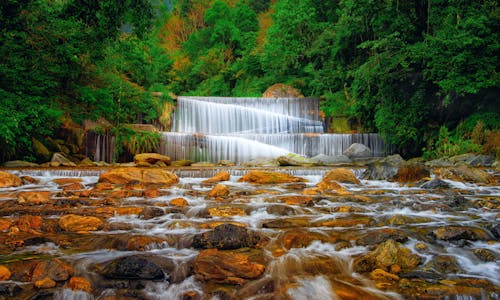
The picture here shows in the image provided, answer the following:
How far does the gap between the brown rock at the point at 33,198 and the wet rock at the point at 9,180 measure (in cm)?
224

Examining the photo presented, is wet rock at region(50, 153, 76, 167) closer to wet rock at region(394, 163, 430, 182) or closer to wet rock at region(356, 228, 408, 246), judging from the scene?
wet rock at region(394, 163, 430, 182)

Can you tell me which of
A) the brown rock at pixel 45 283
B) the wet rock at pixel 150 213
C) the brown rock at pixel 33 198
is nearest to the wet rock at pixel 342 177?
the wet rock at pixel 150 213

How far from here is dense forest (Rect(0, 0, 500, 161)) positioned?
941 cm

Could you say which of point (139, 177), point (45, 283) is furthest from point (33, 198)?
point (45, 283)

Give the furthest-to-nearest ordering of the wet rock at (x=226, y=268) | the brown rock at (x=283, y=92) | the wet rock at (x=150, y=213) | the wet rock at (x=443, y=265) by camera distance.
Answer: the brown rock at (x=283, y=92) → the wet rock at (x=150, y=213) → the wet rock at (x=443, y=265) → the wet rock at (x=226, y=268)

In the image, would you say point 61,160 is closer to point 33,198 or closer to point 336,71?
point 33,198

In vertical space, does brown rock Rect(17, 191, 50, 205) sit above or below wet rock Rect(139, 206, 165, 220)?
above

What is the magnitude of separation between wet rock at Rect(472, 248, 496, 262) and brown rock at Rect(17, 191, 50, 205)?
6.70 meters

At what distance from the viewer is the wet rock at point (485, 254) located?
12.1ft

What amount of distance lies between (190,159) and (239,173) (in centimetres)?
509

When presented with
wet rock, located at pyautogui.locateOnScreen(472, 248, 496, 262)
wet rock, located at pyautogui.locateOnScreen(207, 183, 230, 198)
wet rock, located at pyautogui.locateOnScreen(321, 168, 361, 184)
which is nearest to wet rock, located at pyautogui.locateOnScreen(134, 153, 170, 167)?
wet rock, located at pyautogui.locateOnScreen(207, 183, 230, 198)

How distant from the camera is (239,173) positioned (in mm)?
10602

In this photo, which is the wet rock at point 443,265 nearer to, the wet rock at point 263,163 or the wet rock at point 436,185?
the wet rock at point 436,185

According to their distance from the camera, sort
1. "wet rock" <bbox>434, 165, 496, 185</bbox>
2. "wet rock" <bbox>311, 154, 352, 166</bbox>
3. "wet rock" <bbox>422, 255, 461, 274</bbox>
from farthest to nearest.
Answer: "wet rock" <bbox>311, 154, 352, 166</bbox>, "wet rock" <bbox>434, 165, 496, 185</bbox>, "wet rock" <bbox>422, 255, 461, 274</bbox>
